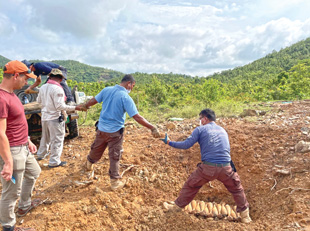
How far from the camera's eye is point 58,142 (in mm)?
3580

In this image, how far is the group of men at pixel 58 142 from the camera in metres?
2.00

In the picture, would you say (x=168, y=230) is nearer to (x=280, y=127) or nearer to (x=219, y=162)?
(x=219, y=162)

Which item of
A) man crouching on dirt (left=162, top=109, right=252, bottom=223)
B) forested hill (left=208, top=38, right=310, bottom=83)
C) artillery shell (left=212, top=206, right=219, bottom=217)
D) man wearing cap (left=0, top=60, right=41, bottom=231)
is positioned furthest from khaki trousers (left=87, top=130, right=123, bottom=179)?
forested hill (left=208, top=38, right=310, bottom=83)

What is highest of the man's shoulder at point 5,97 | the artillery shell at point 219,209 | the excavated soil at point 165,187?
the man's shoulder at point 5,97

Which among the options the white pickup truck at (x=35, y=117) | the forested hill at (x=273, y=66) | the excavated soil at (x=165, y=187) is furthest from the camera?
the forested hill at (x=273, y=66)

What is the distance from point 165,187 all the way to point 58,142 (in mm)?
1995

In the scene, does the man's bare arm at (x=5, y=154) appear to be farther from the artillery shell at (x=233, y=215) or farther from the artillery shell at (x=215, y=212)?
the artillery shell at (x=233, y=215)

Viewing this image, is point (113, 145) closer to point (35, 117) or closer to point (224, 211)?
point (224, 211)

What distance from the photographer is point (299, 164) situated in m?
3.28

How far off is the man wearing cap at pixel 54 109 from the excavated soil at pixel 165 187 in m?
0.45

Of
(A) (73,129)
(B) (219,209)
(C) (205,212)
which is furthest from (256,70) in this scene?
(C) (205,212)

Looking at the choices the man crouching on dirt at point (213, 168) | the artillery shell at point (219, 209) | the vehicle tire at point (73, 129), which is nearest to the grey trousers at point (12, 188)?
the man crouching on dirt at point (213, 168)

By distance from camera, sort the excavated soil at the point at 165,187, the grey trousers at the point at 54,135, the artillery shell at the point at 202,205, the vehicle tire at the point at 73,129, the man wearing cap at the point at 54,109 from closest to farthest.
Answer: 1. the excavated soil at the point at 165,187
2. the artillery shell at the point at 202,205
3. the man wearing cap at the point at 54,109
4. the grey trousers at the point at 54,135
5. the vehicle tire at the point at 73,129

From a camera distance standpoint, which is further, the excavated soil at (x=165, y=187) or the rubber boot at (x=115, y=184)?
the rubber boot at (x=115, y=184)
